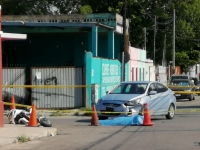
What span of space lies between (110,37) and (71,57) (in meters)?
4.44

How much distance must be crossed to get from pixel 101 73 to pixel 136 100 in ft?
33.2

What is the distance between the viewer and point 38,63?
36281 mm

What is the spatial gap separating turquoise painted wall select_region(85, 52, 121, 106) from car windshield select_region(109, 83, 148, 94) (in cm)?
570

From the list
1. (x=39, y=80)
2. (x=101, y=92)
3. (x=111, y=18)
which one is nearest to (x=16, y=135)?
(x=39, y=80)

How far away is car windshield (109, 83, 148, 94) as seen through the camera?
2106cm

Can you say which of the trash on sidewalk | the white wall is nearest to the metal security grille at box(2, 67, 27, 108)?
the trash on sidewalk

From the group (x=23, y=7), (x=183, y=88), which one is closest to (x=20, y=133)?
(x=183, y=88)

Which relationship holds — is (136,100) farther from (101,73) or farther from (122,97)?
(101,73)

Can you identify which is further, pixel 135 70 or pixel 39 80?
pixel 135 70

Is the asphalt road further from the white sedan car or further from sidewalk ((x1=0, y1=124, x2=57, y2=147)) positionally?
the white sedan car

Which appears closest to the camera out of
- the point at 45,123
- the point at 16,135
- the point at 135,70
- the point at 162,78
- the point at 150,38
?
the point at 16,135

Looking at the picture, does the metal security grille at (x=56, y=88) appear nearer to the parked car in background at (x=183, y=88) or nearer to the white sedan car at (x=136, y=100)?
the white sedan car at (x=136, y=100)

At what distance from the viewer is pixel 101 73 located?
98.7 feet

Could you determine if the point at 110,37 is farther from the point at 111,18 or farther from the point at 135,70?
the point at 135,70
